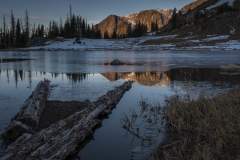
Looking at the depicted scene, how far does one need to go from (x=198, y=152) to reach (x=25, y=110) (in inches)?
182

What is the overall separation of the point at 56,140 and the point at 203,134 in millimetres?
3150

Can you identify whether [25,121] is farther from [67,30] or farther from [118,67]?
[67,30]

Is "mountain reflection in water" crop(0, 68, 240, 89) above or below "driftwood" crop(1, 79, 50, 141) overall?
above

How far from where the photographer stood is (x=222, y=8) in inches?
2972

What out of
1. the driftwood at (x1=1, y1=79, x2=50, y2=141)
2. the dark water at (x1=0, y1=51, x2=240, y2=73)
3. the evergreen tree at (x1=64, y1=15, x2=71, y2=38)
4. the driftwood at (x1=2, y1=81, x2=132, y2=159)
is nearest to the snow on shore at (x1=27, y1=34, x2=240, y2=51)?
the evergreen tree at (x1=64, y1=15, x2=71, y2=38)

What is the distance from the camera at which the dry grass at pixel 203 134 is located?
4.33 metres

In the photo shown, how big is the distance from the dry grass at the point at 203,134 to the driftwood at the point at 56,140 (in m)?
1.84

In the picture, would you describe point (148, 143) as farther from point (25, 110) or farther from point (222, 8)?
point (222, 8)

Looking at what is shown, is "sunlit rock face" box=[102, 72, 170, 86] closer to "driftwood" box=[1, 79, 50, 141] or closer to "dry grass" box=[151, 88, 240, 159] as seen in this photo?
"dry grass" box=[151, 88, 240, 159]

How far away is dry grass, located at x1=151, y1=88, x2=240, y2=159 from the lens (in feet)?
14.2

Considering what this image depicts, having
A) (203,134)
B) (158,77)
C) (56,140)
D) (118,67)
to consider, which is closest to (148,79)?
(158,77)

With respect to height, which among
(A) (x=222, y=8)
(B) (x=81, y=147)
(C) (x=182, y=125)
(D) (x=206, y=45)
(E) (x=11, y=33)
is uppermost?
(A) (x=222, y=8)

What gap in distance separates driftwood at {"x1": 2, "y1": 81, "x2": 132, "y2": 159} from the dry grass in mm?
1842

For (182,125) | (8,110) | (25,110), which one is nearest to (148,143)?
(182,125)
